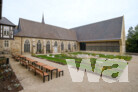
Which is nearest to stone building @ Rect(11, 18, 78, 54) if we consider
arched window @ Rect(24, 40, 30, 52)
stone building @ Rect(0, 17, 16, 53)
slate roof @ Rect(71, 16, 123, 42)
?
arched window @ Rect(24, 40, 30, 52)

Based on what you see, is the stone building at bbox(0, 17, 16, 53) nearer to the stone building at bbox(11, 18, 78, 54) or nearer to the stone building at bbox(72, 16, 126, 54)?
the stone building at bbox(11, 18, 78, 54)

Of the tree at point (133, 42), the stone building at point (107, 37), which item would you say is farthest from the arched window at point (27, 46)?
the tree at point (133, 42)

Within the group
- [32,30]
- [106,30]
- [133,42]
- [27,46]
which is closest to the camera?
[27,46]

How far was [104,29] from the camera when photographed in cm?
2253

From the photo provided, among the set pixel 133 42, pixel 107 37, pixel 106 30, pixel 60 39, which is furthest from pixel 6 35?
pixel 133 42

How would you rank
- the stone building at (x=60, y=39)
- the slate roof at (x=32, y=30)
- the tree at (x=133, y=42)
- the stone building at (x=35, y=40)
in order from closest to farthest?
the stone building at (x=35, y=40)
the stone building at (x=60, y=39)
the slate roof at (x=32, y=30)
the tree at (x=133, y=42)

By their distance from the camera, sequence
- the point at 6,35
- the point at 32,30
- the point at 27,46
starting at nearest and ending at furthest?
the point at 6,35
the point at 27,46
the point at 32,30

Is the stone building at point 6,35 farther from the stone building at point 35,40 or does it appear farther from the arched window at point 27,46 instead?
the arched window at point 27,46

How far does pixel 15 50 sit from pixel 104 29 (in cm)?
2455

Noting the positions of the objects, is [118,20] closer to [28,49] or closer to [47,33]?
[47,33]

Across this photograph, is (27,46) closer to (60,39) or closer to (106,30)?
(60,39)

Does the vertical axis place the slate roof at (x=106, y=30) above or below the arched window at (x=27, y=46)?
above

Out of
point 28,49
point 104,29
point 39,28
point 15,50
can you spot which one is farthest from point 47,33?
point 104,29

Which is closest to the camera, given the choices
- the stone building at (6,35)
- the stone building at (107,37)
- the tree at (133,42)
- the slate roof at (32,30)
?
the stone building at (6,35)
